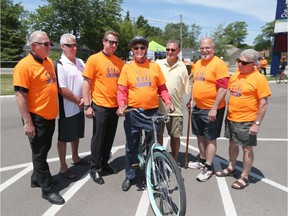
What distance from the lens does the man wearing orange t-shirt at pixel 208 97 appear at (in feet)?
12.7

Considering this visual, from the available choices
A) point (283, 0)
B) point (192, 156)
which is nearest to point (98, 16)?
point (283, 0)

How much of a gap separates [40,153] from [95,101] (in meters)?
1.01

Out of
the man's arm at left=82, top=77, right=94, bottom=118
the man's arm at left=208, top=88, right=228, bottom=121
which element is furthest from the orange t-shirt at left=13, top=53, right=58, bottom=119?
the man's arm at left=208, top=88, right=228, bottom=121

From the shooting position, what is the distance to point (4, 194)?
3.68 m

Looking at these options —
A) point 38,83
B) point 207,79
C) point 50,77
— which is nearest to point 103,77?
point 50,77

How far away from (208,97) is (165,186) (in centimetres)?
156

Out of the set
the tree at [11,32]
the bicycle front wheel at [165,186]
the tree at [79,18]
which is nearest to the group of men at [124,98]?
the bicycle front wheel at [165,186]

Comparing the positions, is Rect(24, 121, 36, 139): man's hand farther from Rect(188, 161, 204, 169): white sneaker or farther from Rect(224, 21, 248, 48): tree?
Rect(224, 21, 248, 48): tree

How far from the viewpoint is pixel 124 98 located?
355 centimetres

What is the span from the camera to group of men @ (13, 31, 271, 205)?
10.9 ft

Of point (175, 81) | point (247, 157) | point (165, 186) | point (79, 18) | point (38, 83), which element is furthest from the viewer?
point (79, 18)

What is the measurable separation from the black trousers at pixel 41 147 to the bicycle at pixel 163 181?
105 centimetres

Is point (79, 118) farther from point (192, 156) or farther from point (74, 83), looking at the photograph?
point (192, 156)

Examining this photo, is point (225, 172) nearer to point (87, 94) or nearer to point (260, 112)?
point (260, 112)
